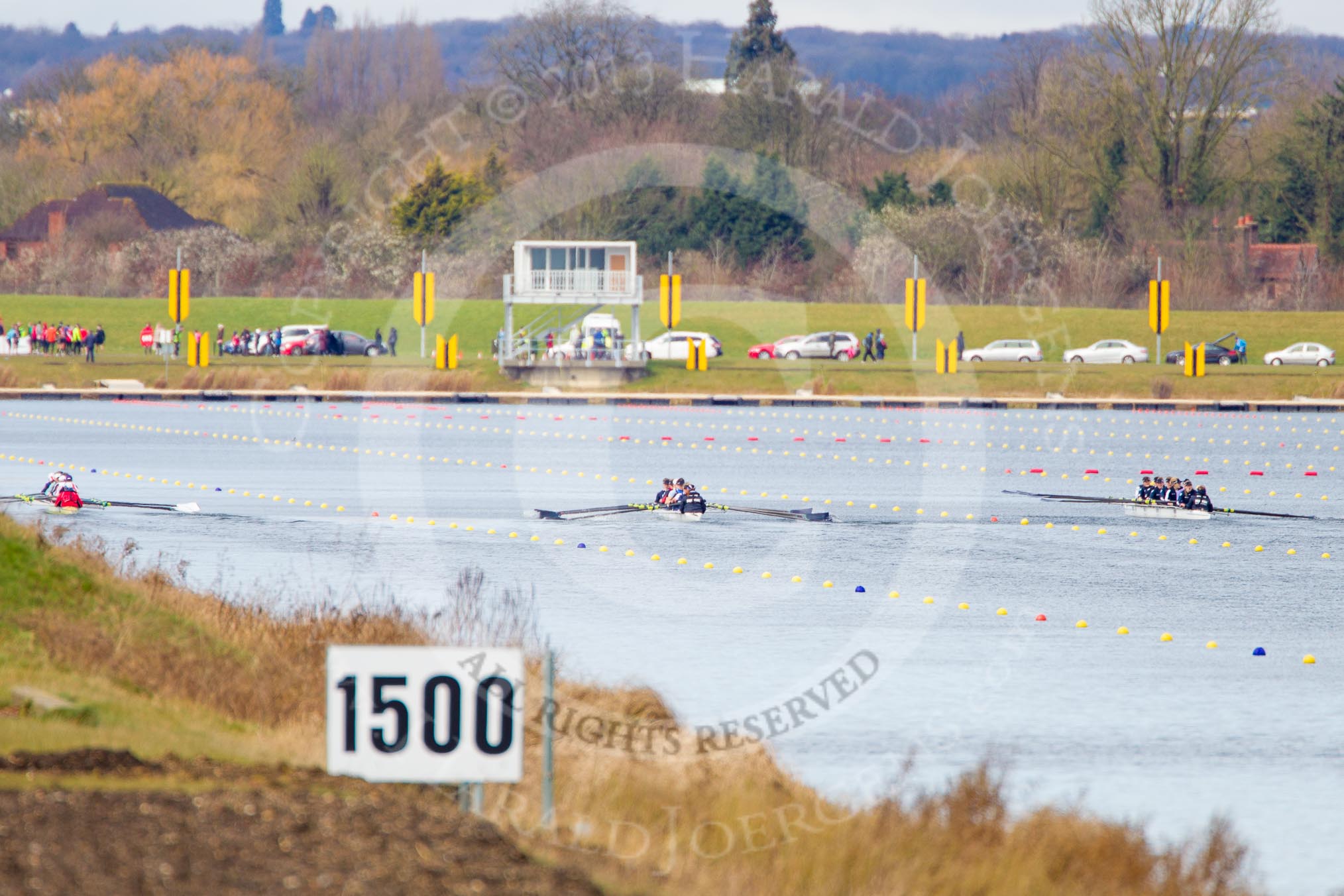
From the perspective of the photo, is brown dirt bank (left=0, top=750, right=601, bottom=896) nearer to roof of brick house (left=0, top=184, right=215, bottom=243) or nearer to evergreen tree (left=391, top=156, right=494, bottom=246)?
evergreen tree (left=391, top=156, right=494, bottom=246)

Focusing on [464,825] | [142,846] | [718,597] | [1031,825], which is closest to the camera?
[142,846]

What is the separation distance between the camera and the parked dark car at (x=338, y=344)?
234ft

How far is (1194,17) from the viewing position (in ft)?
251

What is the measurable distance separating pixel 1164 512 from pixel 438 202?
1979 inches

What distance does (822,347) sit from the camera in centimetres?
7131

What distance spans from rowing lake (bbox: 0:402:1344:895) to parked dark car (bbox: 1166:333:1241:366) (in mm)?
20159

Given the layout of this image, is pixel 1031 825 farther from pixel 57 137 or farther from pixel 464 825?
pixel 57 137

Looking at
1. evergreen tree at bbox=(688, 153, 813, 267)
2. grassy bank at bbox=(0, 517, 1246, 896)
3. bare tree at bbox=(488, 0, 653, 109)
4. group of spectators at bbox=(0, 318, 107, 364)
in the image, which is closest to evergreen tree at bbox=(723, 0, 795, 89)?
bare tree at bbox=(488, 0, 653, 109)

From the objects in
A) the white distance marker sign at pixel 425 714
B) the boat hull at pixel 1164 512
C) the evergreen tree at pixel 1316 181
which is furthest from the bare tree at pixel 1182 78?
the white distance marker sign at pixel 425 714

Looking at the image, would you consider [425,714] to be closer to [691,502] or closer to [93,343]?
[691,502]

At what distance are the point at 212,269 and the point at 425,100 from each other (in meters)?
24.4

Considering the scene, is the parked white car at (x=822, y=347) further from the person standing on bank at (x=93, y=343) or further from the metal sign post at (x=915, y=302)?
the person standing on bank at (x=93, y=343)

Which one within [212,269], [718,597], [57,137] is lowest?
[718,597]

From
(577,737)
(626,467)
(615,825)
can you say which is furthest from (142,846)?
(626,467)
